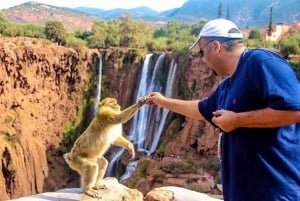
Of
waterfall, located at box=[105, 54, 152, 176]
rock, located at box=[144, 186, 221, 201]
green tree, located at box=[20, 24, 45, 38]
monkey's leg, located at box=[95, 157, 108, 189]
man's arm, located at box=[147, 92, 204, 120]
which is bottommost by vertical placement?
waterfall, located at box=[105, 54, 152, 176]

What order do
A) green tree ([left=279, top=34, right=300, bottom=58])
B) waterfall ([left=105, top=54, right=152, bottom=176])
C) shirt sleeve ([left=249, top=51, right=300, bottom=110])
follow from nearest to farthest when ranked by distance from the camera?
shirt sleeve ([left=249, top=51, right=300, bottom=110]) < green tree ([left=279, top=34, right=300, bottom=58]) < waterfall ([left=105, top=54, right=152, bottom=176])

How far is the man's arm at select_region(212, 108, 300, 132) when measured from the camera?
2.64 meters

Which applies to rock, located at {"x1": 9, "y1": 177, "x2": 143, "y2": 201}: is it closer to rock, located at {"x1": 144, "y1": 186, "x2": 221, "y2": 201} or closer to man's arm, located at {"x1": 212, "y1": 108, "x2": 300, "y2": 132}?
rock, located at {"x1": 144, "y1": 186, "x2": 221, "y2": 201}

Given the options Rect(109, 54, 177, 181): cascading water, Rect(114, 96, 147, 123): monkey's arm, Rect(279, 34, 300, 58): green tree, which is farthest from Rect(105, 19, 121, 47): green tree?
Rect(114, 96, 147, 123): monkey's arm

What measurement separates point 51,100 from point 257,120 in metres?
34.3

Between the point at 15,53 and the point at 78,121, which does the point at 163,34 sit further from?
the point at 15,53

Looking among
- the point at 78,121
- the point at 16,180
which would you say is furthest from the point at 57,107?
the point at 16,180

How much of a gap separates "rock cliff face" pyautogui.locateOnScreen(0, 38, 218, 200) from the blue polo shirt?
23.6 meters

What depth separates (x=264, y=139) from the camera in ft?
9.07

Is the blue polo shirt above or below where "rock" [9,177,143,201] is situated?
above

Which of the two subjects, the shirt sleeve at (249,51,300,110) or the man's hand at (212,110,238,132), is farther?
the man's hand at (212,110,238,132)

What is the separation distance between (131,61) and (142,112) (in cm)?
523

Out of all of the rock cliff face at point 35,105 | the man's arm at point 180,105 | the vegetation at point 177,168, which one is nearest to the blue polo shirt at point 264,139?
the man's arm at point 180,105

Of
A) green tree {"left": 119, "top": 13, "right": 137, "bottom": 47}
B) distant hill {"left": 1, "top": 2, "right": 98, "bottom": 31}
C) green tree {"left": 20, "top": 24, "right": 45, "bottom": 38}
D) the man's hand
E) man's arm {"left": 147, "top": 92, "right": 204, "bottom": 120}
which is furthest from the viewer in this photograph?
distant hill {"left": 1, "top": 2, "right": 98, "bottom": 31}
